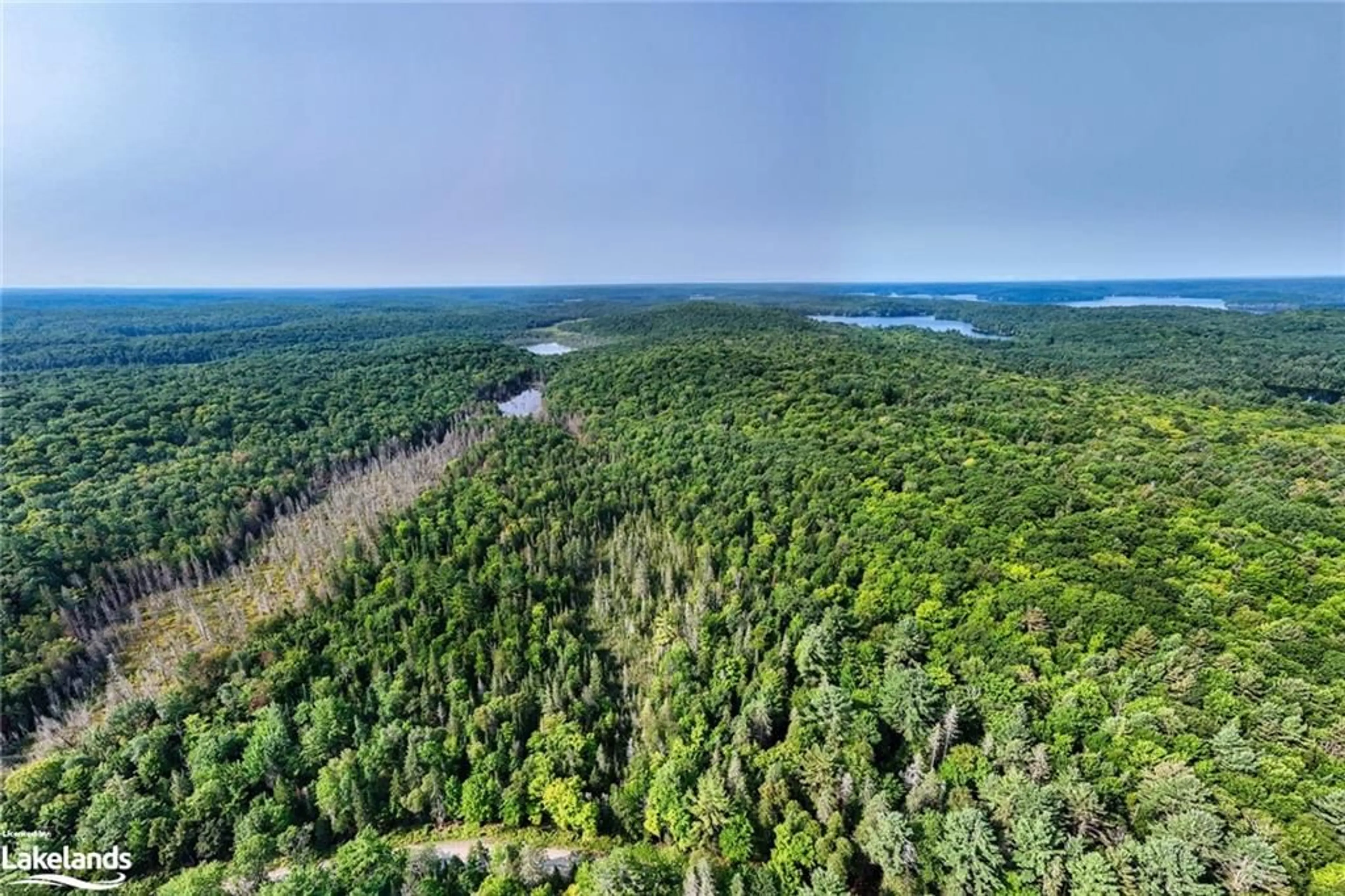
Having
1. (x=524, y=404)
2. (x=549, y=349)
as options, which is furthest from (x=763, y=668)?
(x=549, y=349)

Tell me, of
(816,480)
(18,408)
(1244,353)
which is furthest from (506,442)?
(1244,353)

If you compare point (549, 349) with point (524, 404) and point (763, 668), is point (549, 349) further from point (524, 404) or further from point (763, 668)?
point (763, 668)

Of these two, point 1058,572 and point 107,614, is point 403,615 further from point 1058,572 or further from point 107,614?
point 1058,572

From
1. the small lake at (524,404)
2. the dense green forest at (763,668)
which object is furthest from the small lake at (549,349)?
the dense green forest at (763,668)

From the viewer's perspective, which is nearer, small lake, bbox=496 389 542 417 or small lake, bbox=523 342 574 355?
small lake, bbox=496 389 542 417

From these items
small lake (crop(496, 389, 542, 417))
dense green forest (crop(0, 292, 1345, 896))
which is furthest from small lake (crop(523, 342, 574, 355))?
dense green forest (crop(0, 292, 1345, 896))

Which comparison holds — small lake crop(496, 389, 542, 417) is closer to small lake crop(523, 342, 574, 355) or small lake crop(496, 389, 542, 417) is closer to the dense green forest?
the dense green forest
